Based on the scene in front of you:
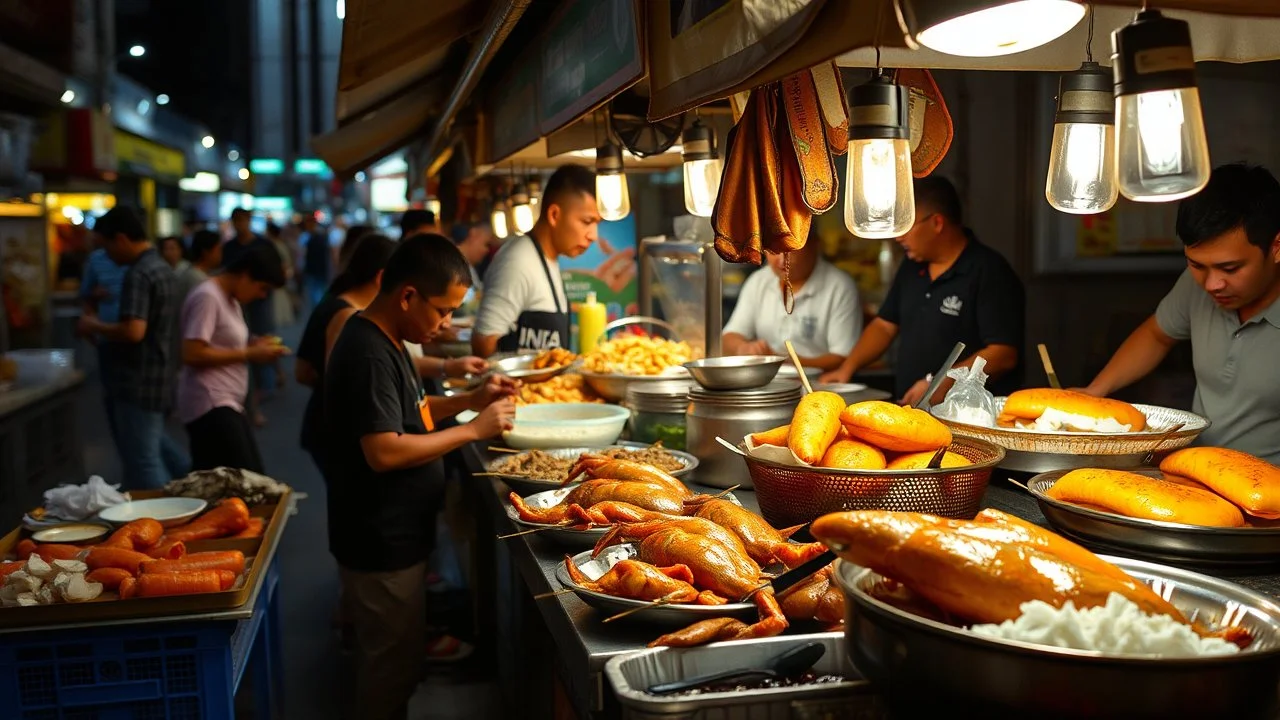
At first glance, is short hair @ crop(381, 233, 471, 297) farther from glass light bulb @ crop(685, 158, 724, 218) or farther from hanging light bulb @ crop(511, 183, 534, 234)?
hanging light bulb @ crop(511, 183, 534, 234)

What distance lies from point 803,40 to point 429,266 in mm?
1878

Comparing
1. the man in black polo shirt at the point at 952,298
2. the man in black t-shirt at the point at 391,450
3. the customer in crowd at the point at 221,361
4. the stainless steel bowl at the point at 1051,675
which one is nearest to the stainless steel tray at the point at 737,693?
the stainless steel bowl at the point at 1051,675

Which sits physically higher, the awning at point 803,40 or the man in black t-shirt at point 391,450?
the awning at point 803,40

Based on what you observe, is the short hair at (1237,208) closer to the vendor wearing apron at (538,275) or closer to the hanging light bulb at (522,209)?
the vendor wearing apron at (538,275)

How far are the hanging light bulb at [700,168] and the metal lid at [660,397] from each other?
0.67 meters

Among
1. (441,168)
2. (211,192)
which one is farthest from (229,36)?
(441,168)

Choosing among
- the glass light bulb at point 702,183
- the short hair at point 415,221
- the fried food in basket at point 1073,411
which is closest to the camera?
the fried food in basket at point 1073,411

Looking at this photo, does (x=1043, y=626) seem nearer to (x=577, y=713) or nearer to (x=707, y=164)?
(x=577, y=713)

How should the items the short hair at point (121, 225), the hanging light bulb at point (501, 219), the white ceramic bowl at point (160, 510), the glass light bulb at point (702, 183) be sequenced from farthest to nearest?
the hanging light bulb at point (501, 219), the short hair at point (121, 225), the white ceramic bowl at point (160, 510), the glass light bulb at point (702, 183)

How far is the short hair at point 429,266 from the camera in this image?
137 inches

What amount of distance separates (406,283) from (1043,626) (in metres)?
2.61

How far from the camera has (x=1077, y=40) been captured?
2998mm

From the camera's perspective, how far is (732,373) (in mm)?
3234

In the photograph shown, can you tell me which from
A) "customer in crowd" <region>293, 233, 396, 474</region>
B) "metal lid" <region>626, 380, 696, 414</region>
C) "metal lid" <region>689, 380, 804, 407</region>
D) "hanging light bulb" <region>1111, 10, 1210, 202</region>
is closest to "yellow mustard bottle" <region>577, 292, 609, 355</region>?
"customer in crowd" <region>293, 233, 396, 474</region>
